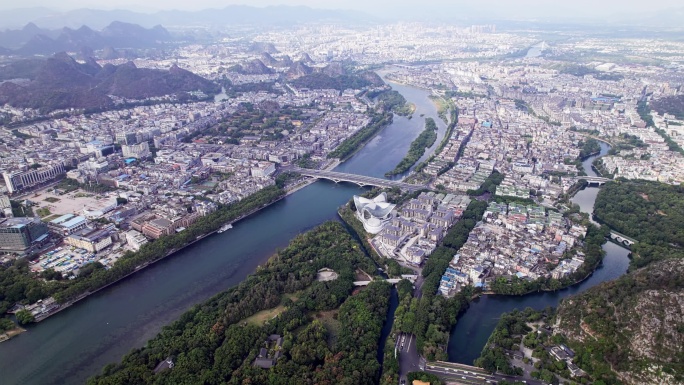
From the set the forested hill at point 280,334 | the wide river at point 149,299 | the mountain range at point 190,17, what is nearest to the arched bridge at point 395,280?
the forested hill at point 280,334

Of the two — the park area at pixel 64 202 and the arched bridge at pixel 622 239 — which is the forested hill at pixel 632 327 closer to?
the arched bridge at pixel 622 239

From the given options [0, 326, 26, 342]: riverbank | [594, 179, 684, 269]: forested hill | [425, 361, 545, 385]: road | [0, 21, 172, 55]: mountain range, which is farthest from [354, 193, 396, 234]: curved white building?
[0, 21, 172, 55]: mountain range

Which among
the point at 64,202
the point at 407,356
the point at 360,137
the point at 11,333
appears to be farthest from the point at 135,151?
the point at 407,356

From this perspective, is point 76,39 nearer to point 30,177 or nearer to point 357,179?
point 30,177

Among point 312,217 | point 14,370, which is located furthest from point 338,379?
point 312,217

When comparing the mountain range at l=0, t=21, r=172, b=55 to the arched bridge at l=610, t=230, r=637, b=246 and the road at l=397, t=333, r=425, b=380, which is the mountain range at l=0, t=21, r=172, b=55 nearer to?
the road at l=397, t=333, r=425, b=380

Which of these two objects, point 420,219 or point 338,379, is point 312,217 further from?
point 338,379
